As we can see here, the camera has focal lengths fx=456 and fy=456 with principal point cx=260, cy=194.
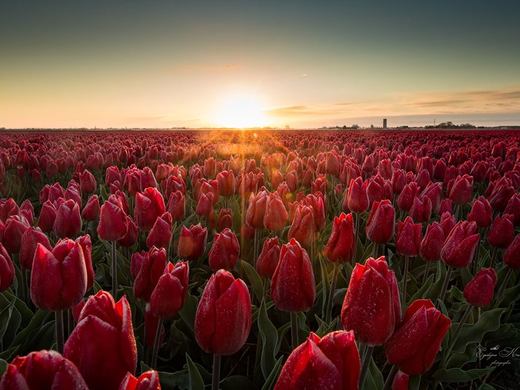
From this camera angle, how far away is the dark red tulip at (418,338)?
139 centimetres

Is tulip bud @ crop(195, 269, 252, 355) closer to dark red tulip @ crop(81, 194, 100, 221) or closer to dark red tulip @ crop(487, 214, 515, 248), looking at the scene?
dark red tulip @ crop(81, 194, 100, 221)

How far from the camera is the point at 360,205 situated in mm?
3535

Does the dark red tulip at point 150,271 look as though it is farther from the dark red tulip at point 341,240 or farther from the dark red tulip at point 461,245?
the dark red tulip at point 461,245

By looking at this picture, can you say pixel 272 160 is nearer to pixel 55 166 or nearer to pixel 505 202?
pixel 55 166

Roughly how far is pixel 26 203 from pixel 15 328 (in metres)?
1.29

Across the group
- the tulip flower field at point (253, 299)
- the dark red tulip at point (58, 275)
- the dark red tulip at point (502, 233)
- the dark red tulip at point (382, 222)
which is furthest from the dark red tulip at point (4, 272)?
the dark red tulip at point (502, 233)

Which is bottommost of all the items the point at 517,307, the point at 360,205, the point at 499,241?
the point at 517,307

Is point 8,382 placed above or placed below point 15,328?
above

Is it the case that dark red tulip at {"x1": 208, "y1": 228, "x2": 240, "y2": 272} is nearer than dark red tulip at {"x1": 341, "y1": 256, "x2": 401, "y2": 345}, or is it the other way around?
dark red tulip at {"x1": 341, "y1": 256, "x2": 401, "y2": 345}

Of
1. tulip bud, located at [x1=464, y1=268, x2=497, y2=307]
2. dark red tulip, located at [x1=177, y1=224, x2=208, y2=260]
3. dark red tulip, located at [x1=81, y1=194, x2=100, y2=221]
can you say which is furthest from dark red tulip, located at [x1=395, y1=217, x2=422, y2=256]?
dark red tulip, located at [x1=81, y1=194, x2=100, y2=221]

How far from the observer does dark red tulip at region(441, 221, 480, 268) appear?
2535mm

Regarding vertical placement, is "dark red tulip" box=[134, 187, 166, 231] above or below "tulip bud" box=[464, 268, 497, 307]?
above

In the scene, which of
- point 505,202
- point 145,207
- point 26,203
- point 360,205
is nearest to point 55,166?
point 26,203

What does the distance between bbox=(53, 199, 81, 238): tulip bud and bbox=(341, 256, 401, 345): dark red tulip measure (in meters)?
1.97
